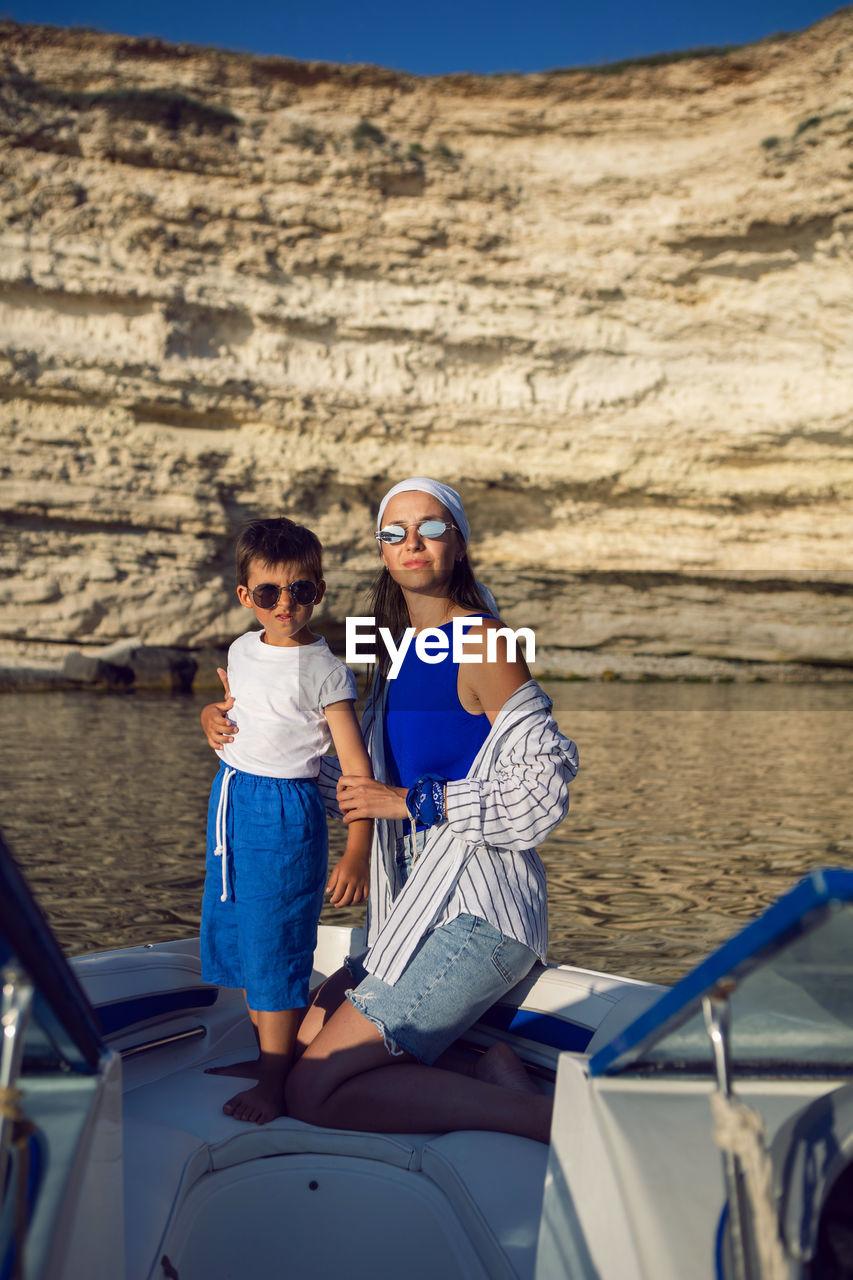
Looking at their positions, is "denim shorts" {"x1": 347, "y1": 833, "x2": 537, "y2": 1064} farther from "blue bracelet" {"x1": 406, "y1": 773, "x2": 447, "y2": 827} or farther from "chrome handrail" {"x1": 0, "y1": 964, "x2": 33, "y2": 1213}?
"chrome handrail" {"x1": 0, "y1": 964, "x2": 33, "y2": 1213}

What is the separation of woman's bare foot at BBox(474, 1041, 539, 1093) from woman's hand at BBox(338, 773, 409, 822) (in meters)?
0.53

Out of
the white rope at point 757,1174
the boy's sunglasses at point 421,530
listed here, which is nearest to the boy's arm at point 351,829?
the boy's sunglasses at point 421,530

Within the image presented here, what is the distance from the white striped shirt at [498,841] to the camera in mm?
1788

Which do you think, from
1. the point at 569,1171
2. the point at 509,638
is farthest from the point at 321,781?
the point at 569,1171

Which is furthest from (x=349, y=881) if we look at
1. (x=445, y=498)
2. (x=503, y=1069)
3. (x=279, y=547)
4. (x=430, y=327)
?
(x=430, y=327)

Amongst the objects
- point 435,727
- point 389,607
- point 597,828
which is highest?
point 389,607

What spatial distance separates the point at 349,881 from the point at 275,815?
20cm

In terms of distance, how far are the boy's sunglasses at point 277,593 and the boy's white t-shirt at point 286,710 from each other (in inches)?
4.3

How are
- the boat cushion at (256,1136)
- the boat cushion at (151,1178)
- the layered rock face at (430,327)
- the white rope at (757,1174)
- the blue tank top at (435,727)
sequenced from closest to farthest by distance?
the white rope at (757,1174) → the boat cushion at (151,1178) → the boat cushion at (256,1136) → the blue tank top at (435,727) → the layered rock face at (430,327)

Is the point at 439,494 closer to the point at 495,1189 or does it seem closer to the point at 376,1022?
the point at 376,1022

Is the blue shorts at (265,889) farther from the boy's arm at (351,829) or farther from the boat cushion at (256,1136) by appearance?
the boat cushion at (256,1136)

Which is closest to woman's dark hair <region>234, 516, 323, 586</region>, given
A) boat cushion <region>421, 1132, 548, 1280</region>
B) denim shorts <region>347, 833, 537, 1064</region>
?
denim shorts <region>347, 833, 537, 1064</region>

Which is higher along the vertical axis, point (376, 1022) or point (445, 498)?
point (445, 498)

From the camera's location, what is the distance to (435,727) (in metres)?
2.01
